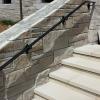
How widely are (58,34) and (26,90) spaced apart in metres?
1.12

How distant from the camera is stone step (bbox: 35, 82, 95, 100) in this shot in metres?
3.99

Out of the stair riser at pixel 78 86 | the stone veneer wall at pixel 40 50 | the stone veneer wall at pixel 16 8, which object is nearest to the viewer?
the stone veneer wall at pixel 40 50

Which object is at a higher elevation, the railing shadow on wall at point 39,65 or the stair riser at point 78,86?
the railing shadow on wall at point 39,65

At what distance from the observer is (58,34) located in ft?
14.9

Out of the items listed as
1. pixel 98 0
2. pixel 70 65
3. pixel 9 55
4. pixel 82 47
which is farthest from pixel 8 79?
pixel 98 0

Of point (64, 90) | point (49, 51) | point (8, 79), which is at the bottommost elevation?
point (64, 90)

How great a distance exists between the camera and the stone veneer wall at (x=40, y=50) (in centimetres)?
379

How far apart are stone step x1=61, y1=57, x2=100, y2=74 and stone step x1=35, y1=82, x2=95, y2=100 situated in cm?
40

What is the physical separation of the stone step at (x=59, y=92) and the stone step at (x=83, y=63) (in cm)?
40

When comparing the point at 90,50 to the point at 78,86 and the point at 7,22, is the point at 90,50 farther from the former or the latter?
the point at 7,22

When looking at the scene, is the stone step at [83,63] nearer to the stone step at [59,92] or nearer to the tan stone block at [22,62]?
the stone step at [59,92]

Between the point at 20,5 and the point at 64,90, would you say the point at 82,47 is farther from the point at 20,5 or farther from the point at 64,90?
the point at 20,5

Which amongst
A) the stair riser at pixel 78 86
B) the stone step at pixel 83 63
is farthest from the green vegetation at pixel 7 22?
the stair riser at pixel 78 86

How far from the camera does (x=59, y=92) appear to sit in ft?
13.7
